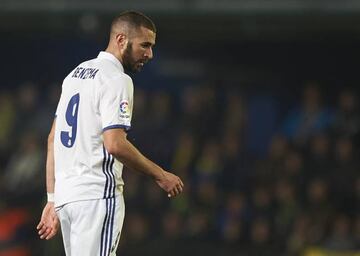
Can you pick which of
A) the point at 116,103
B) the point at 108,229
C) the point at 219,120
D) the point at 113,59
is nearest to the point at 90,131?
the point at 116,103

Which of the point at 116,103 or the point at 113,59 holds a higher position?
the point at 113,59

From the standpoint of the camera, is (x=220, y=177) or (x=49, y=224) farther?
(x=220, y=177)

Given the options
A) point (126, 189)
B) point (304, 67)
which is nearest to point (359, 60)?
point (304, 67)

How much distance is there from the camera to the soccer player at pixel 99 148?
5.37 meters

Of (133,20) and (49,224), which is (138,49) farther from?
(49,224)

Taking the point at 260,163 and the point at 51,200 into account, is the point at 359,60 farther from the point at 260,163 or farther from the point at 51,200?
the point at 51,200

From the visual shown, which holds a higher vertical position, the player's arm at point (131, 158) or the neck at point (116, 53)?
the neck at point (116, 53)

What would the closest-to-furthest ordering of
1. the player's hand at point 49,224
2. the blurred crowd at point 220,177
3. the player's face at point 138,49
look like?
the player's face at point 138,49
the player's hand at point 49,224
the blurred crowd at point 220,177

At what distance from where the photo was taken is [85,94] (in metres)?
5.53

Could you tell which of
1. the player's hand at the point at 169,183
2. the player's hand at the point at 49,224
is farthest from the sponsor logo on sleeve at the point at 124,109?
the player's hand at the point at 49,224

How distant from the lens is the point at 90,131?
5508 millimetres

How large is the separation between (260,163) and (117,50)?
7.13 metres

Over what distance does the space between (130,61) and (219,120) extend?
7671 millimetres

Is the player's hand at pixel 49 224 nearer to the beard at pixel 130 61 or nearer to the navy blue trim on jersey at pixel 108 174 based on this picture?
the navy blue trim on jersey at pixel 108 174
